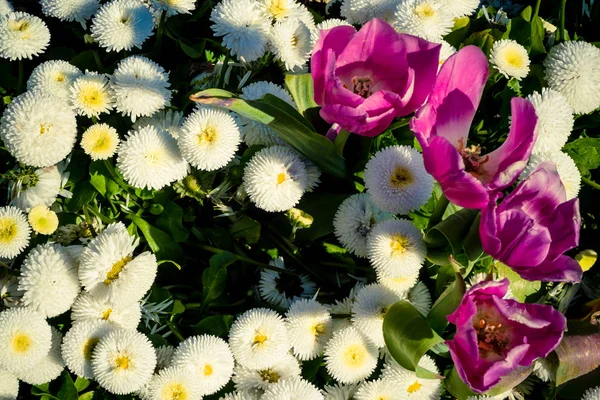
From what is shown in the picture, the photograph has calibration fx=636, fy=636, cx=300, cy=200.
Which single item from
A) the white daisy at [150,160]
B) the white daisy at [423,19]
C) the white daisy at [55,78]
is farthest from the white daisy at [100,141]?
the white daisy at [423,19]

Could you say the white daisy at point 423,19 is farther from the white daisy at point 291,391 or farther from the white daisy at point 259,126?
the white daisy at point 291,391

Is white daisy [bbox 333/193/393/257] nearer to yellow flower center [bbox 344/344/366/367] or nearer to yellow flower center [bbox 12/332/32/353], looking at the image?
yellow flower center [bbox 344/344/366/367]

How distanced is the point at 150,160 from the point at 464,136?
62 cm

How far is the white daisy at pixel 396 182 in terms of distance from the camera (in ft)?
4.00

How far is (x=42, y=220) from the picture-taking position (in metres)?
1.35

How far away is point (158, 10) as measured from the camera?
1597 mm

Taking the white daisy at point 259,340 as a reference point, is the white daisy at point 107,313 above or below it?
below

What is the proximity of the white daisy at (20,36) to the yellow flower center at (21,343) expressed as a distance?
66 cm

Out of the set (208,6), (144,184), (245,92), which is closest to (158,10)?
(208,6)

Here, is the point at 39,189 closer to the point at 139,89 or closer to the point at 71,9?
the point at 139,89

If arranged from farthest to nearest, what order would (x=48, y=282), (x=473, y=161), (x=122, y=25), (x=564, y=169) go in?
(x=122, y=25) < (x=564, y=169) < (x=48, y=282) < (x=473, y=161)

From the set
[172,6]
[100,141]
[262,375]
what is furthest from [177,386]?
[172,6]

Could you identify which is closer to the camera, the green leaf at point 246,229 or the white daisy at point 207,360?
the white daisy at point 207,360

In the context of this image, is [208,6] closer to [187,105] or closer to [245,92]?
[187,105]
